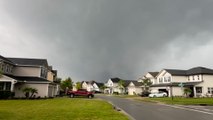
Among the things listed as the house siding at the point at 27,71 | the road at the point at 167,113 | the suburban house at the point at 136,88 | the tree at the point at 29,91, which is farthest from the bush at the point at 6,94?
the suburban house at the point at 136,88

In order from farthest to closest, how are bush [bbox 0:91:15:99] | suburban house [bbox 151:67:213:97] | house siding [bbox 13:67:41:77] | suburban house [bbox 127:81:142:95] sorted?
suburban house [bbox 127:81:142:95], suburban house [bbox 151:67:213:97], house siding [bbox 13:67:41:77], bush [bbox 0:91:15:99]

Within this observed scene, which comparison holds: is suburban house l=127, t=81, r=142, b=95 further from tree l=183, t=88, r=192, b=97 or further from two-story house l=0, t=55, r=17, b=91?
two-story house l=0, t=55, r=17, b=91

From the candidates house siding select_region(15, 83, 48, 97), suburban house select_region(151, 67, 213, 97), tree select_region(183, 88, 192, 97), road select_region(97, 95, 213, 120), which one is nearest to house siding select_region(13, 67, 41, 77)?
house siding select_region(15, 83, 48, 97)

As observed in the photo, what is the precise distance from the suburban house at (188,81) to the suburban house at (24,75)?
103 ft

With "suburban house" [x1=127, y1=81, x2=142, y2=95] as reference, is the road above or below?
below

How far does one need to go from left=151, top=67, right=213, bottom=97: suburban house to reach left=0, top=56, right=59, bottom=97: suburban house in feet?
103

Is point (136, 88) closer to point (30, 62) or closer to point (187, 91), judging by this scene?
point (187, 91)

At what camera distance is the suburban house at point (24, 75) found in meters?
37.5

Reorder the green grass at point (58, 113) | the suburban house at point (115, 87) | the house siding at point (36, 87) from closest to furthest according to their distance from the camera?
the green grass at point (58, 113), the house siding at point (36, 87), the suburban house at point (115, 87)

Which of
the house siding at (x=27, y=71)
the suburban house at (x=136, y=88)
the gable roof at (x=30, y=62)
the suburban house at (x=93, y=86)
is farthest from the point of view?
the suburban house at (x=93, y=86)

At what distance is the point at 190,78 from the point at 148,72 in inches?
885

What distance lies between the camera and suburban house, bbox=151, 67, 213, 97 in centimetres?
5772

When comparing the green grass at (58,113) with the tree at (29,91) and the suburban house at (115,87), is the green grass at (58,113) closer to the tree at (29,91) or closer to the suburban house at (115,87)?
the tree at (29,91)

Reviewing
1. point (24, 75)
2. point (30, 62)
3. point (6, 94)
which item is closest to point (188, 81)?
point (30, 62)
